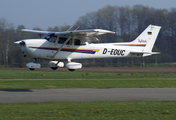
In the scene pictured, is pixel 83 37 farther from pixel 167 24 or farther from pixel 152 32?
pixel 167 24

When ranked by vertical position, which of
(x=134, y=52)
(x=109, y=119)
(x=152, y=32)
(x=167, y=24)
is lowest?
(x=109, y=119)

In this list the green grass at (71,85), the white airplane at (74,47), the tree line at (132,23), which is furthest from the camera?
the tree line at (132,23)

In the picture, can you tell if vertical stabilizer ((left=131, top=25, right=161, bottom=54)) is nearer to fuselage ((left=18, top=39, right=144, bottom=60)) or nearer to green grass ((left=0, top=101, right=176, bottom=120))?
fuselage ((left=18, top=39, right=144, bottom=60))

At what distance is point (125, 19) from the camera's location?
77.9 meters

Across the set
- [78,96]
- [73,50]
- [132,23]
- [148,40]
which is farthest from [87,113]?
[132,23]

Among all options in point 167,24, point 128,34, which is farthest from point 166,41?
point 128,34

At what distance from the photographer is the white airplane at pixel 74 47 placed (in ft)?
68.4

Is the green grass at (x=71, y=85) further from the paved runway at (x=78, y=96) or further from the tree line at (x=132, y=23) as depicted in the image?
the tree line at (x=132, y=23)

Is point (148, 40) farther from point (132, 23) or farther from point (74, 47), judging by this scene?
point (132, 23)

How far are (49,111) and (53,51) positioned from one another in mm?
13160

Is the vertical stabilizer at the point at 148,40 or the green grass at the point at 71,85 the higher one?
the vertical stabilizer at the point at 148,40

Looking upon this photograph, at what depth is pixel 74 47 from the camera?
2212 centimetres

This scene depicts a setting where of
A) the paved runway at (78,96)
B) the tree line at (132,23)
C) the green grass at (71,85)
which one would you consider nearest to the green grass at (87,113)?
the paved runway at (78,96)

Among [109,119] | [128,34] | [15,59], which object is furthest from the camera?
[128,34]
